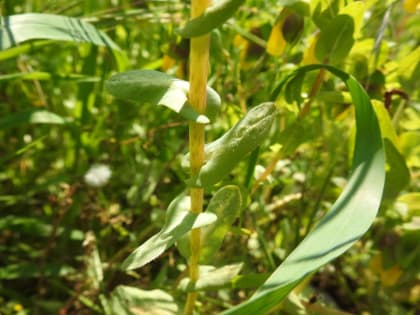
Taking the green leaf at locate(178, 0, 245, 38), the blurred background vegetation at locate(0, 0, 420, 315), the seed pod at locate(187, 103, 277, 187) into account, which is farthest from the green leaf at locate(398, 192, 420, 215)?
the green leaf at locate(178, 0, 245, 38)

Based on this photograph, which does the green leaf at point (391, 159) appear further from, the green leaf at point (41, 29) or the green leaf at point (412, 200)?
the green leaf at point (41, 29)

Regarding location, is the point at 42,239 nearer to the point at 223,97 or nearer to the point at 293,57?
the point at 223,97

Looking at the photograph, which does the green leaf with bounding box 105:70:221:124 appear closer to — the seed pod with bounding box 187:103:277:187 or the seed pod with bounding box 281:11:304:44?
the seed pod with bounding box 187:103:277:187

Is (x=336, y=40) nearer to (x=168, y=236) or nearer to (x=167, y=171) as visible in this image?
(x=168, y=236)

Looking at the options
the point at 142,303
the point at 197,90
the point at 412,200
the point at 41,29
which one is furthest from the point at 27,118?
the point at 412,200

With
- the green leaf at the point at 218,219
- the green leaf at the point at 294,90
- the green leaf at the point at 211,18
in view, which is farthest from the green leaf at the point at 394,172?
the green leaf at the point at 211,18

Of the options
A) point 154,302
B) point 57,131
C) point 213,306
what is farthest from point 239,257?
point 57,131
